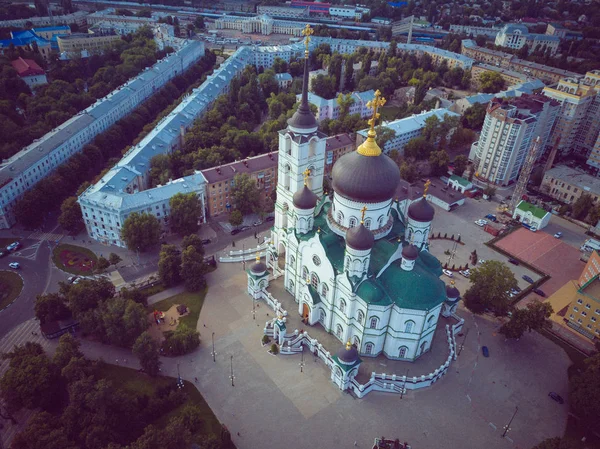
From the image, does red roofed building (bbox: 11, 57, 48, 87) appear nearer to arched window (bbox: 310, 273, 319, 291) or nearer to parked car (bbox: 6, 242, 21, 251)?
parked car (bbox: 6, 242, 21, 251)

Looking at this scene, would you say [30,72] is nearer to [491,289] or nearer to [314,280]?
[314,280]

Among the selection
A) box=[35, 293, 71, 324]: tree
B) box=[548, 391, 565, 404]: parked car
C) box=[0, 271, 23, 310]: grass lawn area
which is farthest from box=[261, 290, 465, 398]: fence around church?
box=[0, 271, 23, 310]: grass lawn area

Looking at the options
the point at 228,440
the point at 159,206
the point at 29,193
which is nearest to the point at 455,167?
the point at 159,206

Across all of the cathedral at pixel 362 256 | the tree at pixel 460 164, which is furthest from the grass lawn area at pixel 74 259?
Answer: the tree at pixel 460 164

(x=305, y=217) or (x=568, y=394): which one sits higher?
(x=305, y=217)

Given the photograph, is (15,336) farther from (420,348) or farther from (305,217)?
(420,348)

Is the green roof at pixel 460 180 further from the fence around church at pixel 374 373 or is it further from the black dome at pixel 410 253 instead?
the black dome at pixel 410 253
